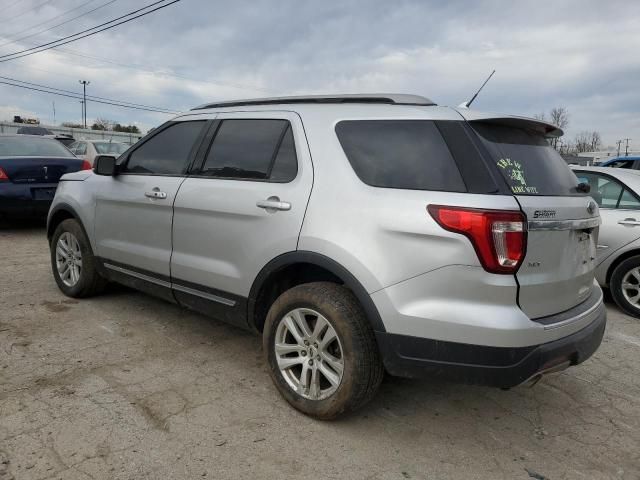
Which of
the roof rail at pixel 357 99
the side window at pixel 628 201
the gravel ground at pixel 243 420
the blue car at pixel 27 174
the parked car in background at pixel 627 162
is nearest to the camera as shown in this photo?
the gravel ground at pixel 243 420

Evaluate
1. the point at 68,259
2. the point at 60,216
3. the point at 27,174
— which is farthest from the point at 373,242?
the point at 27,174

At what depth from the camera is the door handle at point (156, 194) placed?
3792 millimetres

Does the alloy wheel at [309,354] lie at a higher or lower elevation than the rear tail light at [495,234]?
lower

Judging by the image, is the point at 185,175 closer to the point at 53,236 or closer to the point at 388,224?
the point at 388,224

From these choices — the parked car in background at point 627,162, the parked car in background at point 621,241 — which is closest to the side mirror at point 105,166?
the parked car in background at point 621,241

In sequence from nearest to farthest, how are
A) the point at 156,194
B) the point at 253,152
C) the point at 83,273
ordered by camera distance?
the point at 253,152, the point at 156,194, the point at 83,273

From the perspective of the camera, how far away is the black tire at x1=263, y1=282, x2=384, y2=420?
268 centimetres

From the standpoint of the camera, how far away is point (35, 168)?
26.3ft

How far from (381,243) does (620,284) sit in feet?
12.9

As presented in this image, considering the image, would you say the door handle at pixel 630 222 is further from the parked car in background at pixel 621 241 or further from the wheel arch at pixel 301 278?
the wheel arch at pixel 301 278

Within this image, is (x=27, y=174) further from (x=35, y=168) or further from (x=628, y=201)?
(x=628, y=201)

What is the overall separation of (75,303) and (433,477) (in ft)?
12.0

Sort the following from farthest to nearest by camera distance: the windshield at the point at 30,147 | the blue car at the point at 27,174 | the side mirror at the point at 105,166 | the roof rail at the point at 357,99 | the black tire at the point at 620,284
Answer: the windshield at the point at 30,147 → the blue car at the point at 27,174 → the black tire at the point at 620,284 → the side mirror at the point at 105,166 → the roof rail at the point at 357,99

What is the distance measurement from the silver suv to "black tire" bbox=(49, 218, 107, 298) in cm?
130
